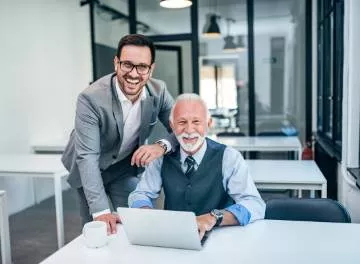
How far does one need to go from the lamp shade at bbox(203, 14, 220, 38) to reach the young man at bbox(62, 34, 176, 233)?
152 inches

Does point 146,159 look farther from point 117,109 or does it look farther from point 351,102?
point 351,102

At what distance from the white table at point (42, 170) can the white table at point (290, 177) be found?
148 cm

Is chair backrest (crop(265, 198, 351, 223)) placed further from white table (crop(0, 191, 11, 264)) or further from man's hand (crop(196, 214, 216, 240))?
white table (crop(0, 191, 11, 264))

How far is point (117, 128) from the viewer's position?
1831 millimetres

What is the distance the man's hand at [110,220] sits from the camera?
4.82 ft

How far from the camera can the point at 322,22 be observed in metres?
4.77

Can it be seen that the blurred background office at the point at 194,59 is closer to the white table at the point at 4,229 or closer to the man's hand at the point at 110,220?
the white table at the point at 4,229

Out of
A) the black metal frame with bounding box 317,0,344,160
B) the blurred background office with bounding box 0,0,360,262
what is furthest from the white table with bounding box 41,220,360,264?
the blurred background office with bounding box 0,0,360,262

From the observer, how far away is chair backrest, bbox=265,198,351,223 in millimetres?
1677

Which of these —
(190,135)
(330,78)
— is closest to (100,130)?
(190,135)

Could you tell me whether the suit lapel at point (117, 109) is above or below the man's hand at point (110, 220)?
above

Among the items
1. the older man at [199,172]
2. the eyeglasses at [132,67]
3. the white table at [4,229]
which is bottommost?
the white table at [4,229]

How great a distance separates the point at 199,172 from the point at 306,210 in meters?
0.53

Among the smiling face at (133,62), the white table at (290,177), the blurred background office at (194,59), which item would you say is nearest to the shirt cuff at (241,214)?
the smiling face at (133,62)
